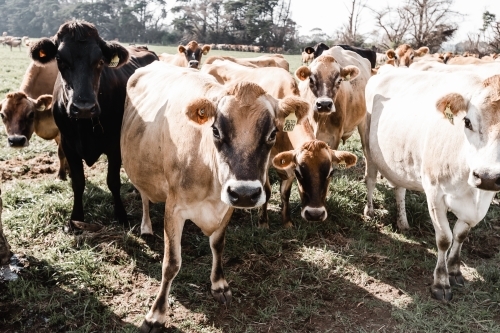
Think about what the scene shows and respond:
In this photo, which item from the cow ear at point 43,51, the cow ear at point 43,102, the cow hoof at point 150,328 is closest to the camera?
the cow hoof at point 150,328

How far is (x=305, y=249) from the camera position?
4.56 meters

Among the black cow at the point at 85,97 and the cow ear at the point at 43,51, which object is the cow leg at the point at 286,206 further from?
the cow ear at the point at 43,51

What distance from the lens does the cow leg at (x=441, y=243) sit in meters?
3.70

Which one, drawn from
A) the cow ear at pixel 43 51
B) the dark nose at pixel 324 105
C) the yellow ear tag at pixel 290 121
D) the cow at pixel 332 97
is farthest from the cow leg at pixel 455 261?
the cow ear at pixel 43 51

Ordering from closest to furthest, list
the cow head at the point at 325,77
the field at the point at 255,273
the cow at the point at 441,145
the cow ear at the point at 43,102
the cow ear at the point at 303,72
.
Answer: the cow at the point at 441,145
the field at the point at 255,273
the cow ear at the point at 43,102
the cow head at the point at 325,77
the cow ear at the point at 303,72

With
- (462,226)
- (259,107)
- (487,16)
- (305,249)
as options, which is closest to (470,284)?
(462,226)

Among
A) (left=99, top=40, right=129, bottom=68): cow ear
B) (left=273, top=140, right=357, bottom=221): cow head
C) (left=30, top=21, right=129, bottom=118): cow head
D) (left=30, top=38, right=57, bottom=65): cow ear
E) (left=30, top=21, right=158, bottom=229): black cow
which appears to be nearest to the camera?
(left=273, top=140, right=357, bottom=221): cow head

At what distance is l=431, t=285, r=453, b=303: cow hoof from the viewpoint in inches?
148

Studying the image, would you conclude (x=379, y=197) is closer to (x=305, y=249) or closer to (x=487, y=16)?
(x=305, y=249)

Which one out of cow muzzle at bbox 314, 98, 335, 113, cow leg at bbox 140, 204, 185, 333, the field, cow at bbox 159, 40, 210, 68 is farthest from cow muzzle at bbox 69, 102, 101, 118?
cow at bbox 159, 40, 210, 68

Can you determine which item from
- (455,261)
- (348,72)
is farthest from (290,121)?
(348,72)

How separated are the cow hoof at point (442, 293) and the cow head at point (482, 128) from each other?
1288 millimetres

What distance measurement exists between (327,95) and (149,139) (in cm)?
283

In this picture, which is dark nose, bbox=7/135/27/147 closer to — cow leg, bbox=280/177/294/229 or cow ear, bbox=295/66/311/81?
cow leg, bbox=280/177/294/229
